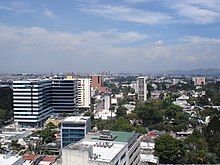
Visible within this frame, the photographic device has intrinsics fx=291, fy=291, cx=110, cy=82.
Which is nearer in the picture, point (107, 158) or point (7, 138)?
point (107, 158)

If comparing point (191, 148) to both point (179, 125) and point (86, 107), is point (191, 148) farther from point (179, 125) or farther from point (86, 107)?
point (86, 107)

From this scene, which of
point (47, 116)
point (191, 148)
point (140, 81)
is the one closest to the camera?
point (191, 148)

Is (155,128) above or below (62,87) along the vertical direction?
below

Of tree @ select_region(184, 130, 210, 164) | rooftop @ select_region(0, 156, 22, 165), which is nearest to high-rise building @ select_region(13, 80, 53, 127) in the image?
tree @ select_region(184, 130, 210, 164)

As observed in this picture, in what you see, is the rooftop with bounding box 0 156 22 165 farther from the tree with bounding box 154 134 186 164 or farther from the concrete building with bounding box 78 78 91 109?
the concrete building with bounding box 78 78 91 109

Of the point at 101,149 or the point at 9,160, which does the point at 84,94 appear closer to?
the point at 101,149

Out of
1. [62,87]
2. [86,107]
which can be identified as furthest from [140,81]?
[62,87]

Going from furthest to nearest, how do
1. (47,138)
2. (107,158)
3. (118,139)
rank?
(47,138), (118,139), (107,158)
